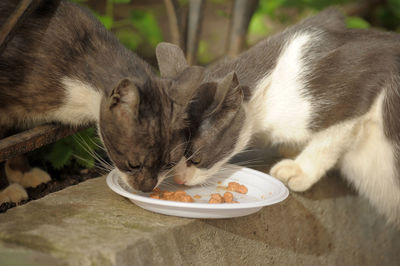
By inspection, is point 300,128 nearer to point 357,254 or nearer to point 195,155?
point 195,155

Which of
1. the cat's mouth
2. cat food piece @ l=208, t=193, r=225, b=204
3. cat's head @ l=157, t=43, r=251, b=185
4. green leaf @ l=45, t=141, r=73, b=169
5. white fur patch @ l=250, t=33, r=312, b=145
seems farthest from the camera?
green leaf @ l=45, t=141, r=73, b=169

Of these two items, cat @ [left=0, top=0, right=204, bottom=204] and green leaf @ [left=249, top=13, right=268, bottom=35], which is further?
green leaf @ [left=249, top=13, right=268, bottom=35]

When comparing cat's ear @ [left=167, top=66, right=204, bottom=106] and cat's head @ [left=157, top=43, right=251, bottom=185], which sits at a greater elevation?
cat's ear @ [left=167, top=66, right=204, bottom=106]

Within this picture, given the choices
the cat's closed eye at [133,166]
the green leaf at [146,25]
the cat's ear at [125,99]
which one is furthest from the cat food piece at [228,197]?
the green leaf at [146,25]

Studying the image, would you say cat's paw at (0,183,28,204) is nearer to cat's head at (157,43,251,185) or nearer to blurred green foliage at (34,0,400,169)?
blurred green foliage at (34,0,400,169)

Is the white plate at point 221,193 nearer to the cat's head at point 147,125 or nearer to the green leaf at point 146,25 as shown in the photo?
the cat's head at point 147,125

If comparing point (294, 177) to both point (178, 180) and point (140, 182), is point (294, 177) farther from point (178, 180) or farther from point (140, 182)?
point (140, 182)

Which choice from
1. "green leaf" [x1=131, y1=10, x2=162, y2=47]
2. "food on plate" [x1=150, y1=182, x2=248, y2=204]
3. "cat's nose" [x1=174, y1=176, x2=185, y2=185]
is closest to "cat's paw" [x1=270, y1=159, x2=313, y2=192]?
"food on plate" [x1=150, y1=182, x2=248, y2=204]

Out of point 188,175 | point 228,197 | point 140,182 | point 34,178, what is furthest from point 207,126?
point 34,178
